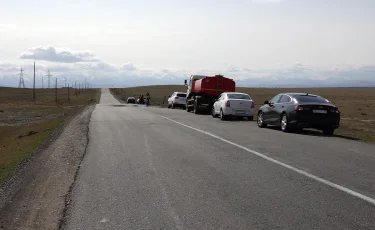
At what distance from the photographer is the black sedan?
16.9m

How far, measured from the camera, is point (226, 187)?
762cm

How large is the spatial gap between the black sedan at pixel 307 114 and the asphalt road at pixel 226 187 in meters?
3.59

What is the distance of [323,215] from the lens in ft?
19.4

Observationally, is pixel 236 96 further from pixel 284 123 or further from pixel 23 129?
pixel 23 129

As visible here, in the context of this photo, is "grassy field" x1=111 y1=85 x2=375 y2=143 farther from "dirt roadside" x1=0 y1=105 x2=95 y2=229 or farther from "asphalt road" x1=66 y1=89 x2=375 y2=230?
"dirt roadside" x1=0 y1=105 x2=95 y2=229

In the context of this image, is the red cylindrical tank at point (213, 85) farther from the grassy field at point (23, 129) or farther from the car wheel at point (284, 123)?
the car wheel at point (284, 123)

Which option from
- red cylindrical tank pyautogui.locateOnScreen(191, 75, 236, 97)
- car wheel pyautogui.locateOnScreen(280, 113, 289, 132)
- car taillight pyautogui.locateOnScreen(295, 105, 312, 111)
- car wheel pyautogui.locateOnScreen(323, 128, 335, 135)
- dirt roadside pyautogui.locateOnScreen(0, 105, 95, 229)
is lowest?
dirt roadside pyautogui.locateOnScreen(0, 105, 95, 229)

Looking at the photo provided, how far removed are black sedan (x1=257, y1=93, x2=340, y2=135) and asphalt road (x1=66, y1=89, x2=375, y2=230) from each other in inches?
141

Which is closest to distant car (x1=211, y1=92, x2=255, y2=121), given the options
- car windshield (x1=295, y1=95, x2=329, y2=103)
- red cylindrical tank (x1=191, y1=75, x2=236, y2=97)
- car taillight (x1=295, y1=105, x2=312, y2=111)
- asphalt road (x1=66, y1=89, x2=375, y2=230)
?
red cylindrical tank (x1=191, y1=75, x2=236, y2=97)

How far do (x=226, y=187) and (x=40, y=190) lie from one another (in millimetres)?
3192

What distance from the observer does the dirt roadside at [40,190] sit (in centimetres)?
610

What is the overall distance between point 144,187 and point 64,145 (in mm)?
7595

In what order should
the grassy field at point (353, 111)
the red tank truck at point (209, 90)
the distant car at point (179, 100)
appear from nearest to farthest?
the grassy field at point (353, 111) < the red tank truck at point (209, 90) < the distant car at point (179, 100)

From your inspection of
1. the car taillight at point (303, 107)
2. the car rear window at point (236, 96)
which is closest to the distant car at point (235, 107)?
the car rear window at point (236, 96)
